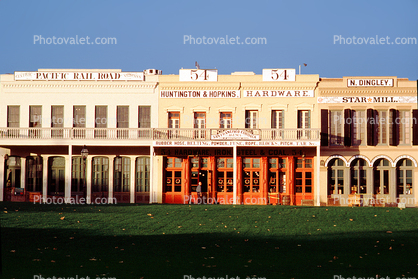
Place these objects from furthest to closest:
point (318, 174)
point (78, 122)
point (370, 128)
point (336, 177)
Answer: point (78, 122) → point (336, 177) → point (370, 128) → point (318, 174)

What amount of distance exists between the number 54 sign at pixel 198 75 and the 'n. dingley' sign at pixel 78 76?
2393 millimetres

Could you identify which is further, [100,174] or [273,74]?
[100,174]

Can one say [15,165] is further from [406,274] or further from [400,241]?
[406,274]

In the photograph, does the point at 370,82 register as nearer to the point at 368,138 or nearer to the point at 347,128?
the point at 347,128

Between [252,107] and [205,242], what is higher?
[252,107]

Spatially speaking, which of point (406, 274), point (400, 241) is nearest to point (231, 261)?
point (406, 274)

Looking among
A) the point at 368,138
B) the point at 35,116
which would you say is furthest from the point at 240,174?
the point at 35,116

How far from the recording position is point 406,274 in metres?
10.4

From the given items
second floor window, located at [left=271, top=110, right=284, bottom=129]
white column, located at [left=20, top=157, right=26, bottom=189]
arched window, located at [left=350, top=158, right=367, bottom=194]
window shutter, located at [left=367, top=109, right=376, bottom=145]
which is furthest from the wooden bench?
white column, located at [left=20, top=157, right=26, bottom=189]

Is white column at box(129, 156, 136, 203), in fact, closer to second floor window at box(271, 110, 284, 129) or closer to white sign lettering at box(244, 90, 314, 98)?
white sign lettering at box(244, 90, 314, 98)

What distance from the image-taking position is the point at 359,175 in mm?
30828

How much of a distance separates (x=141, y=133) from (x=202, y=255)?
18.7 meters

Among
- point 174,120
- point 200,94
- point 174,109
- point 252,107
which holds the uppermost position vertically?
point 200,94

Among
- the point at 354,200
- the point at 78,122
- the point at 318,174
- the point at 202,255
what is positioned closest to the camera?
the point at 202,255
